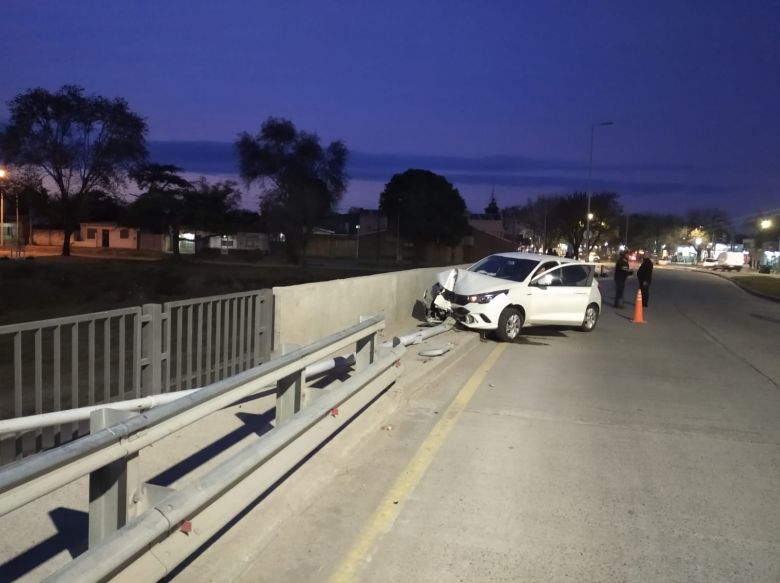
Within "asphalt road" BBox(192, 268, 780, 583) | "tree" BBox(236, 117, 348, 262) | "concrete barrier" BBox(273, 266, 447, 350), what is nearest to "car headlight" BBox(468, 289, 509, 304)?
"concrete barrier" BBox(273, 266, 447, 350)

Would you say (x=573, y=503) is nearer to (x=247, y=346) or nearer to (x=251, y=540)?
(x=251, y=540)

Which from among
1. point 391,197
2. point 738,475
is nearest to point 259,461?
point 738,475

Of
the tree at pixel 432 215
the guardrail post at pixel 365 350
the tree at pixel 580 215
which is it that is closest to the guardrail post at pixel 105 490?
the guardrail post at pixel 365 350

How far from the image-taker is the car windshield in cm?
1455

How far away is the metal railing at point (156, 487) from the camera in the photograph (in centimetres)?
264

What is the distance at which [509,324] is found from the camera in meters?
13.7

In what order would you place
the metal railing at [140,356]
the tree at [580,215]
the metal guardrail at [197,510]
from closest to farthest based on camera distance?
the metal guardrail at [197,510]
the metal railing at [140,356]
the tree at [580,215]

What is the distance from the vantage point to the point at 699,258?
121 meters

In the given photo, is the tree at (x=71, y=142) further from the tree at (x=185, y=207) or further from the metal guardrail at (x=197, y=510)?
the metal guardrail at (x=197, y=510)

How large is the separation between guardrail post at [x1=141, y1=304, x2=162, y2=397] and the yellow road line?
2308 millimetres

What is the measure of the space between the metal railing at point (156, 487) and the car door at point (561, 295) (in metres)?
9.75

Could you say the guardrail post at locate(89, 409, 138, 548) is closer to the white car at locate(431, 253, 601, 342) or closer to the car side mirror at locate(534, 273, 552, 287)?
the white car at locate(431, 253, 601, 342)

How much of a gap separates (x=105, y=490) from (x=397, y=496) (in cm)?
250

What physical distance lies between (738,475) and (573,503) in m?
1.72
